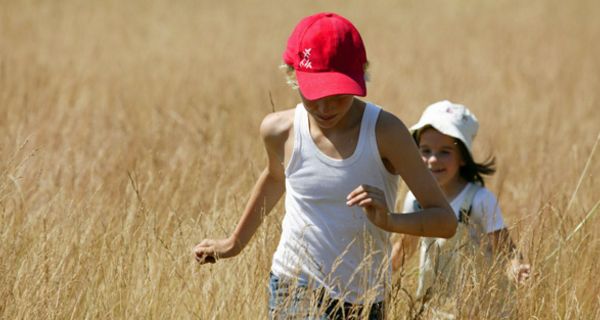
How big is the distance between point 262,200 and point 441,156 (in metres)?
0.95

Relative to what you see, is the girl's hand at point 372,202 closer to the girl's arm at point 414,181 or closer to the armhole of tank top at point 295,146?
the girl's arm at point 414,181

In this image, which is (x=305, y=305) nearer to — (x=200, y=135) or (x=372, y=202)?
(x=372, y=202)

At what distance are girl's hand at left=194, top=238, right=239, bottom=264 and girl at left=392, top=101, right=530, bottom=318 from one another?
625mm

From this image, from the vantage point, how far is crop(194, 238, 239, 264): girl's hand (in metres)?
3.24

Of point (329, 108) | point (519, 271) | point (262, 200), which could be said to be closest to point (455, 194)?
point (519, 271)

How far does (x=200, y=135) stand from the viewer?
5.71 meters

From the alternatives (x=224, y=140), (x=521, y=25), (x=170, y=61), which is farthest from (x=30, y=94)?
(x=521, y=25)

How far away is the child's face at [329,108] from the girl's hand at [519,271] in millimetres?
866

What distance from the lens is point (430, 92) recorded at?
8172 mm

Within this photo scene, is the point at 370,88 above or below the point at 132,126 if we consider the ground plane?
below

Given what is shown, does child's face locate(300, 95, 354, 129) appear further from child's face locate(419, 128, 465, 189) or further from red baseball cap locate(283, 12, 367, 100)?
child's face locate(419, 128, 465, 189)

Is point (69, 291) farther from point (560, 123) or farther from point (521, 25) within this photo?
point (521, 25)

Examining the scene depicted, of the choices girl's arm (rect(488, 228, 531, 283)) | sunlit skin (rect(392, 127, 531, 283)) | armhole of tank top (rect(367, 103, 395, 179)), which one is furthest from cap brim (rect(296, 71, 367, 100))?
sunlit skin (rect(392, 127, 531, 283))

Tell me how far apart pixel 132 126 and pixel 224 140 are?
1.67ft
